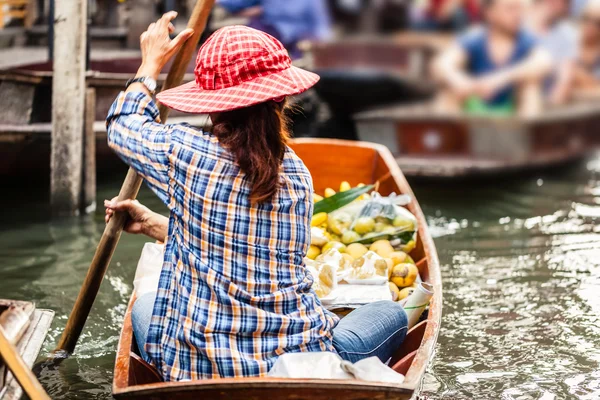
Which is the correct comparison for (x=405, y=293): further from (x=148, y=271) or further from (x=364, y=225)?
(x=148, y=271)

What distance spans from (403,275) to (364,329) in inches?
35.6

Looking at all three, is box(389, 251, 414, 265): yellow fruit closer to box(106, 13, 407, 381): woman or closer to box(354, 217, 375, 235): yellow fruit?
box(354, 217, 375, 235): yellow fruit

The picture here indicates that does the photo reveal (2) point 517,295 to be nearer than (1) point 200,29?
No

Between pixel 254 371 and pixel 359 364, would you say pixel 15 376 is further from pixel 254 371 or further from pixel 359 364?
pixel 359 364

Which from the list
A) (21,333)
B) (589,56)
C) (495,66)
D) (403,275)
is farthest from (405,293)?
(589,56)

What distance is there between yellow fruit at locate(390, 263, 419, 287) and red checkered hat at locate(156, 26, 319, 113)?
139cm

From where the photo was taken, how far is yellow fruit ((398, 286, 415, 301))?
3565mm

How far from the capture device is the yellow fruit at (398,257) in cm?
379

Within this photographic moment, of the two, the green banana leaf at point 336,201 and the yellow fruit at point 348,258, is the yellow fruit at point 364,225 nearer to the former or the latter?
the green banana leaf at point 336,201

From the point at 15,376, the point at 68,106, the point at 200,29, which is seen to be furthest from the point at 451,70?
the point at 15,376

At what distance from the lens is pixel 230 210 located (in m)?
2.45

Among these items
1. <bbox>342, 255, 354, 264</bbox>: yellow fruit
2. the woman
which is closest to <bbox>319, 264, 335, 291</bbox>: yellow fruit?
<bbox>342, 255, 354, 264</bbox>: yellow fruit

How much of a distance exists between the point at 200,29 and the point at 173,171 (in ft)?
3.56

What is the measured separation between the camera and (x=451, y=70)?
711 cm
